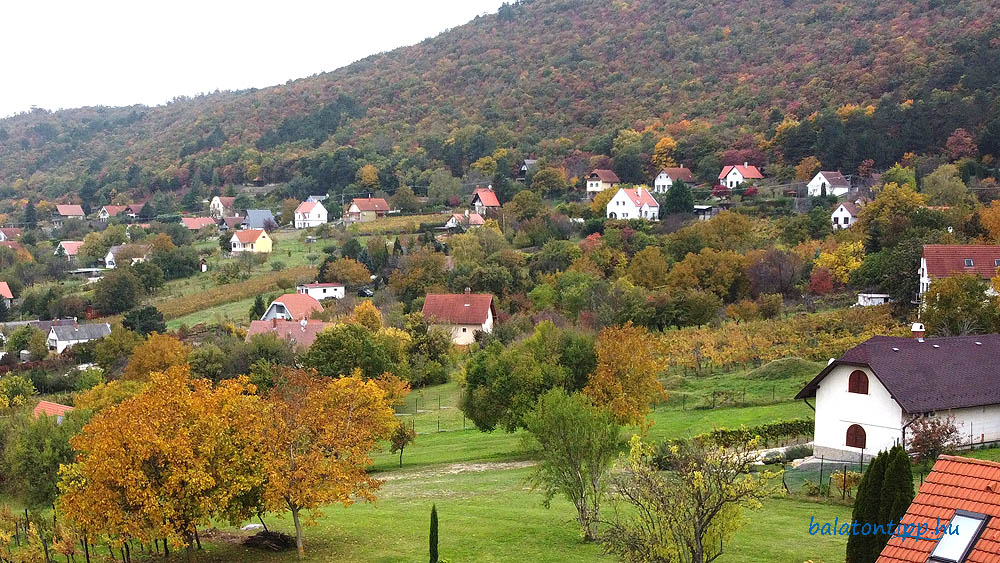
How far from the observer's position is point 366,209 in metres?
104

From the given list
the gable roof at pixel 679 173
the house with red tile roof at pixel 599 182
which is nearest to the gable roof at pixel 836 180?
the gable roof at pixel 679 173

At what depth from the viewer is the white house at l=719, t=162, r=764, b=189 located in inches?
3423

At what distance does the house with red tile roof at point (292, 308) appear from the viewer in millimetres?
63844

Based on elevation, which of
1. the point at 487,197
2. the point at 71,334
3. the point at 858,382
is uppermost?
the point at 487,197

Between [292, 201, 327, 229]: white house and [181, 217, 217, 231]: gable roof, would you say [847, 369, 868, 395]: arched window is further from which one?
[181, 217, 217, 231]: gable roof

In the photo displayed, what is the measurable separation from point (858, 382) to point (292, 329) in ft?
124

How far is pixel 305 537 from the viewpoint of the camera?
23578mm

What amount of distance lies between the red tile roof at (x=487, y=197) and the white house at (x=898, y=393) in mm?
69001

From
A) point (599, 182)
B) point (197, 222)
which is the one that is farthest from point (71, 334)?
point (599, 182)

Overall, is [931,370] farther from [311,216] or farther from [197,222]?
[197,222]

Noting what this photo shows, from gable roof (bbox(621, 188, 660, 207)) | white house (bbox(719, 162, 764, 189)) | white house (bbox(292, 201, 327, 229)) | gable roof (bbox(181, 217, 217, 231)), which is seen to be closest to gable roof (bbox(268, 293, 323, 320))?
gable roof (bbox(621, 188, 660, 207))

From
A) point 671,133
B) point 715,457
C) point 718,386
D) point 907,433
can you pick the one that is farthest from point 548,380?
point 671,133

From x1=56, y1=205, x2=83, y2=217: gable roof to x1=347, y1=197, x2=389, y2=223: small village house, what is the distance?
168ft

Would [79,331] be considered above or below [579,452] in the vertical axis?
below
